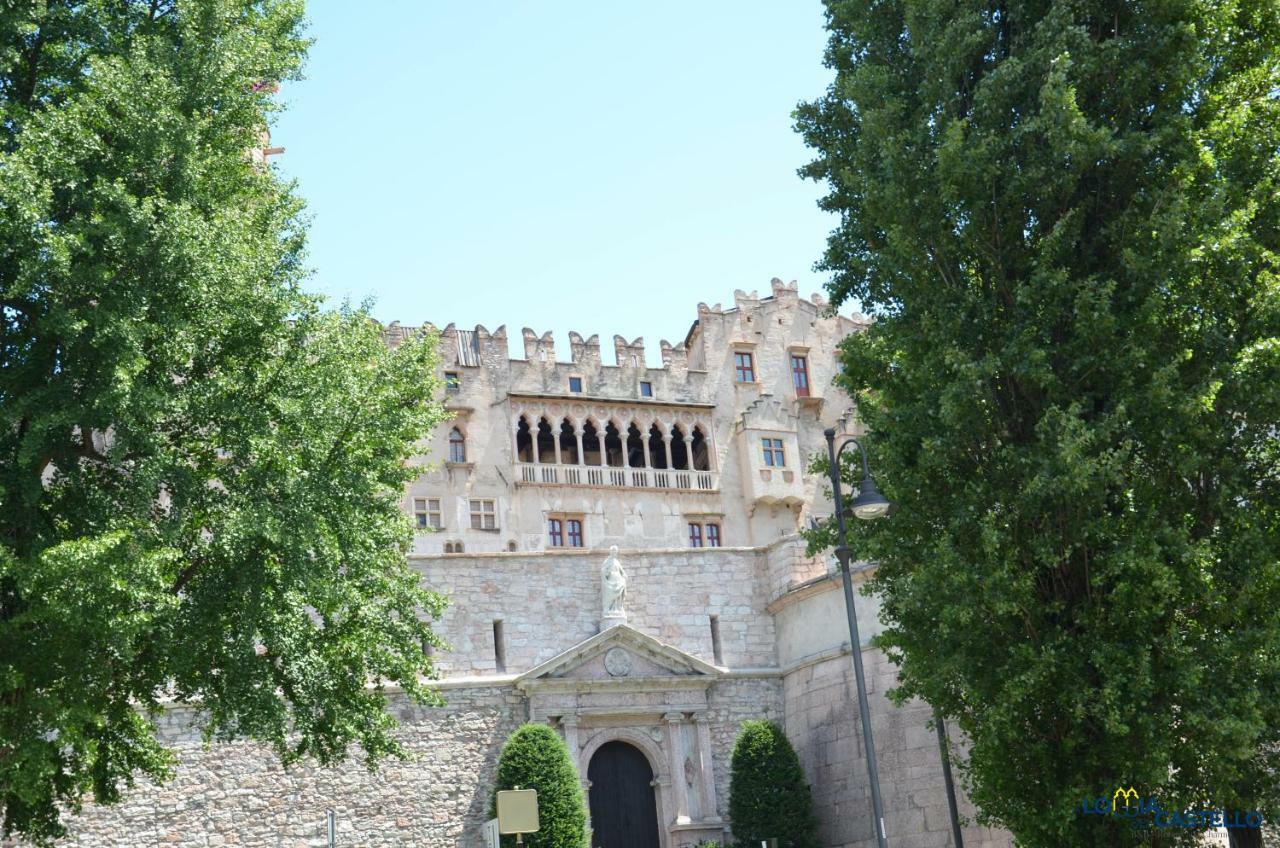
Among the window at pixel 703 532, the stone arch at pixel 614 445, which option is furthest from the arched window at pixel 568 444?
the window at pixel 703 532

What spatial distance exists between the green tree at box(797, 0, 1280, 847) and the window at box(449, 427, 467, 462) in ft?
90.5

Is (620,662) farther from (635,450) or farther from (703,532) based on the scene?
(635,450)

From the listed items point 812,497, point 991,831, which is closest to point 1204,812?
point 991,831

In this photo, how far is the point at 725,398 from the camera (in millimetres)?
46125

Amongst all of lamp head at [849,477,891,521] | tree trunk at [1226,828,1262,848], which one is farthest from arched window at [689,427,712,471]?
tree trunk at [1226,828,1262,848]

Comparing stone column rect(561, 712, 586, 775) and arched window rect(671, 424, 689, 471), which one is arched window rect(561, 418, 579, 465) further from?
stone column rect(561, 712, 586, 775)

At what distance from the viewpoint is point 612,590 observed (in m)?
27.5

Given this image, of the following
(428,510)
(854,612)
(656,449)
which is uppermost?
(656,449)

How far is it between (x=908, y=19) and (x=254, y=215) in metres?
8.33

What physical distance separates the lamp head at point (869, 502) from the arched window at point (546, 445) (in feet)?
94.2

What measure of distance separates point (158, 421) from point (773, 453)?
30.9 meters

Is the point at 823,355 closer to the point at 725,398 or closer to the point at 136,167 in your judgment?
the point at 725,398

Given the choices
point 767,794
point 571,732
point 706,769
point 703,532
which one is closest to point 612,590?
Result: point 571,732

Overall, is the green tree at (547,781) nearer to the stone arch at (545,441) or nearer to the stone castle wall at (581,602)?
the stone castle wall at (581,602)
